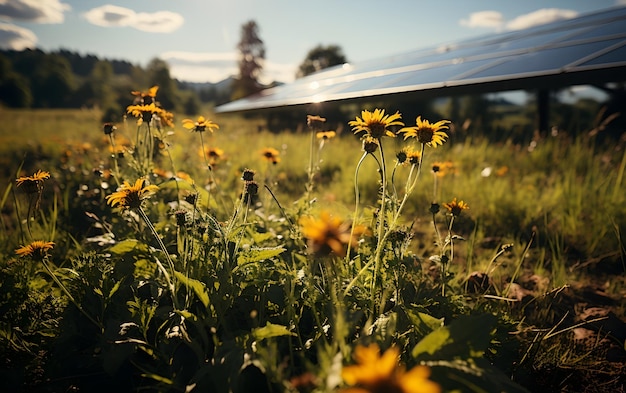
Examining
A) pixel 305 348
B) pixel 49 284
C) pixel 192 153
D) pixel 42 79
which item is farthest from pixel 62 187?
pixel 42 79

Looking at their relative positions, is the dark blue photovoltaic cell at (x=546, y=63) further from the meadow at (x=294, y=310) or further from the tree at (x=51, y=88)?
the tree at (x=51, y=88)

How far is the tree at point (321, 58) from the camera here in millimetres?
32106

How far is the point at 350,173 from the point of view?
13.9 ft

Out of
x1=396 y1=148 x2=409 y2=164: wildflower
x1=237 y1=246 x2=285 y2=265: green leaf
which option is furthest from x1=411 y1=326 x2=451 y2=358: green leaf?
x1=396 y1=148 x2=409 y2=164: wildflower

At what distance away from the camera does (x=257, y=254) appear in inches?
55.8

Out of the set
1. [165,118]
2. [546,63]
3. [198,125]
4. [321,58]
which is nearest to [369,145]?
[198,125]

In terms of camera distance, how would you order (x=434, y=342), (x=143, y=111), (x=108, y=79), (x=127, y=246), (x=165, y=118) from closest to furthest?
1. (x=434, y=342)
2. (x=127, y=246)
3. (x=143, y=111)
4. (x=165, y=118)
5. (x=108, y=79)

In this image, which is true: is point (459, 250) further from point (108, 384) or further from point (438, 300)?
point (108, 384)

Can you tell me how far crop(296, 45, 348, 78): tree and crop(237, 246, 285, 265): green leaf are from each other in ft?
106

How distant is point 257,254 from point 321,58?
1323 inches

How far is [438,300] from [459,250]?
134cm

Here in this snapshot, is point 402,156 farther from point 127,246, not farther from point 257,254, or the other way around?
point 127,246

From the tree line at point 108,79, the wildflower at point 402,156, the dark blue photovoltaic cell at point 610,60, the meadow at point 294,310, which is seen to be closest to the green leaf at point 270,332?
the meadow at point 294,310

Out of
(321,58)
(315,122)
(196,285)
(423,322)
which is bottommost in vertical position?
(423,322)
